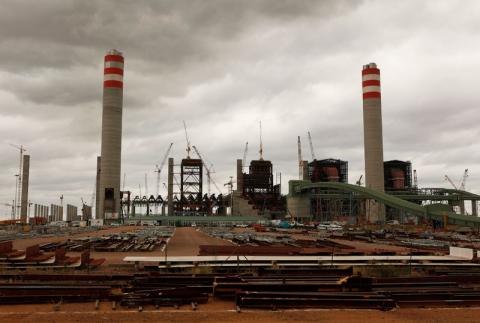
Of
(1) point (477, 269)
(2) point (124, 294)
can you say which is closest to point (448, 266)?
(1) point (477, 269)

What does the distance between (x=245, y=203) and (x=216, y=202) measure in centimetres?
1592

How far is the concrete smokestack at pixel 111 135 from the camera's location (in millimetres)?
136500

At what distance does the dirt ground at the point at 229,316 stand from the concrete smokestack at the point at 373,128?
4737 inches

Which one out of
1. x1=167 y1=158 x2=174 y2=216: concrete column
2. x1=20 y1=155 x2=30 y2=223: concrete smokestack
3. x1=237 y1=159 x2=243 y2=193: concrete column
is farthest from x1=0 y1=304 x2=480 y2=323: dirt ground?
x1=20 y1=155 x2=30 y2=223: concrete smokestack

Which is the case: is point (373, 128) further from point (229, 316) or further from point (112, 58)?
point (229, 316)

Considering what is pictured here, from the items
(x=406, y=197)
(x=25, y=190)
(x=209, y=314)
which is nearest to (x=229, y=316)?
(x=209, y=314)

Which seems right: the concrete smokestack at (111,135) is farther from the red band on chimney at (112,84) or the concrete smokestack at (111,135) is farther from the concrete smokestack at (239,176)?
the concrete smokestack at (239,176)

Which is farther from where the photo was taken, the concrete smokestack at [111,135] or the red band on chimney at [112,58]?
the red band on chimney at [112,58]

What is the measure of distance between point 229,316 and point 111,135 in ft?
409

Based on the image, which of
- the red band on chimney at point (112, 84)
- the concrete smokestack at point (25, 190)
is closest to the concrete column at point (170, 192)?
the red band on chimney at point (112, 84)

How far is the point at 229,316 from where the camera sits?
19.0 meters

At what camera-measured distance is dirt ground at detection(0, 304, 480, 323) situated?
1847 centimetres

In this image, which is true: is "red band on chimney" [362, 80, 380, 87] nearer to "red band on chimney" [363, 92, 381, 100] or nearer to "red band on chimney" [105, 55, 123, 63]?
"red band on chimney" [363, 92, 381, 100]

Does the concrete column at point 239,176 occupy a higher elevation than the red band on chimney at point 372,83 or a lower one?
lower
